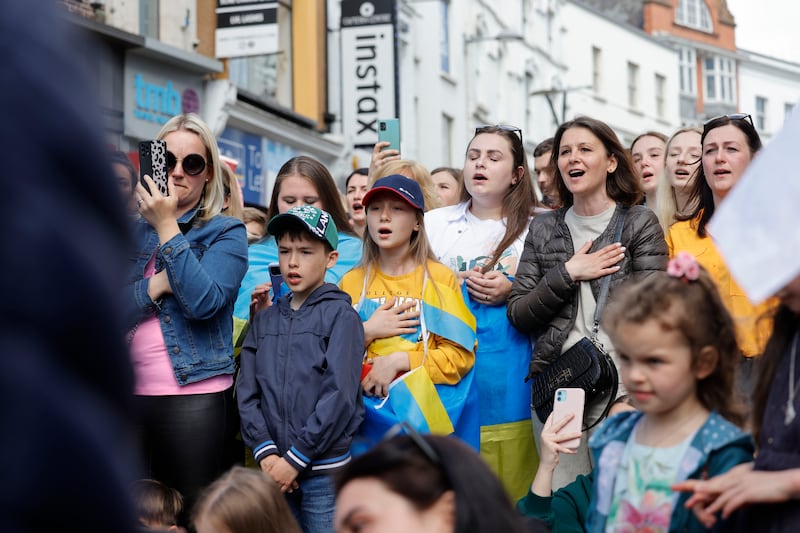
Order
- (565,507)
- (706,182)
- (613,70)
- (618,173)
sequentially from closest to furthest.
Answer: (565,507) < (706,182) < (618,173) < (613,70)

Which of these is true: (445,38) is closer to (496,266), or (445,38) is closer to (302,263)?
(496,266)

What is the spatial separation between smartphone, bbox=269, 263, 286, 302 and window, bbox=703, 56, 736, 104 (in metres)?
51.7

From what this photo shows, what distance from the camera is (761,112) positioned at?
184ft

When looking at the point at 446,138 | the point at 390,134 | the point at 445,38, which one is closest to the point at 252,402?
the point at 390,134

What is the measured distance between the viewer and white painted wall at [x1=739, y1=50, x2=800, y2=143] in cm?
5597

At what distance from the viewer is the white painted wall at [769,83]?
55969mm

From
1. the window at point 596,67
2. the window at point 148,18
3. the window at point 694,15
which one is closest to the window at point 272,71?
the window at point 148,18

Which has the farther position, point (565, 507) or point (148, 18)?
point (148, 18)

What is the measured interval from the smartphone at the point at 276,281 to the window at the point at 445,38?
78.1 ft

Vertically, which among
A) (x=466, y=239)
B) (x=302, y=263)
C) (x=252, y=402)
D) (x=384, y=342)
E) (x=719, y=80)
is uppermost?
(x=719, y=80)

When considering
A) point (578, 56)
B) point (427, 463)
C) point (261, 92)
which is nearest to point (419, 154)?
point (261, 92)

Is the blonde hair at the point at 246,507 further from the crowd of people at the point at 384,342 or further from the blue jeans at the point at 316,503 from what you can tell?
the blue jeans at the point at 316,503

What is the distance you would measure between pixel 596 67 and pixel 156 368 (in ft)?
134

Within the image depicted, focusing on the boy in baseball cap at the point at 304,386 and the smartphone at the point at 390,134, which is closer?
the boy in baseball cap at the point at 304,386
